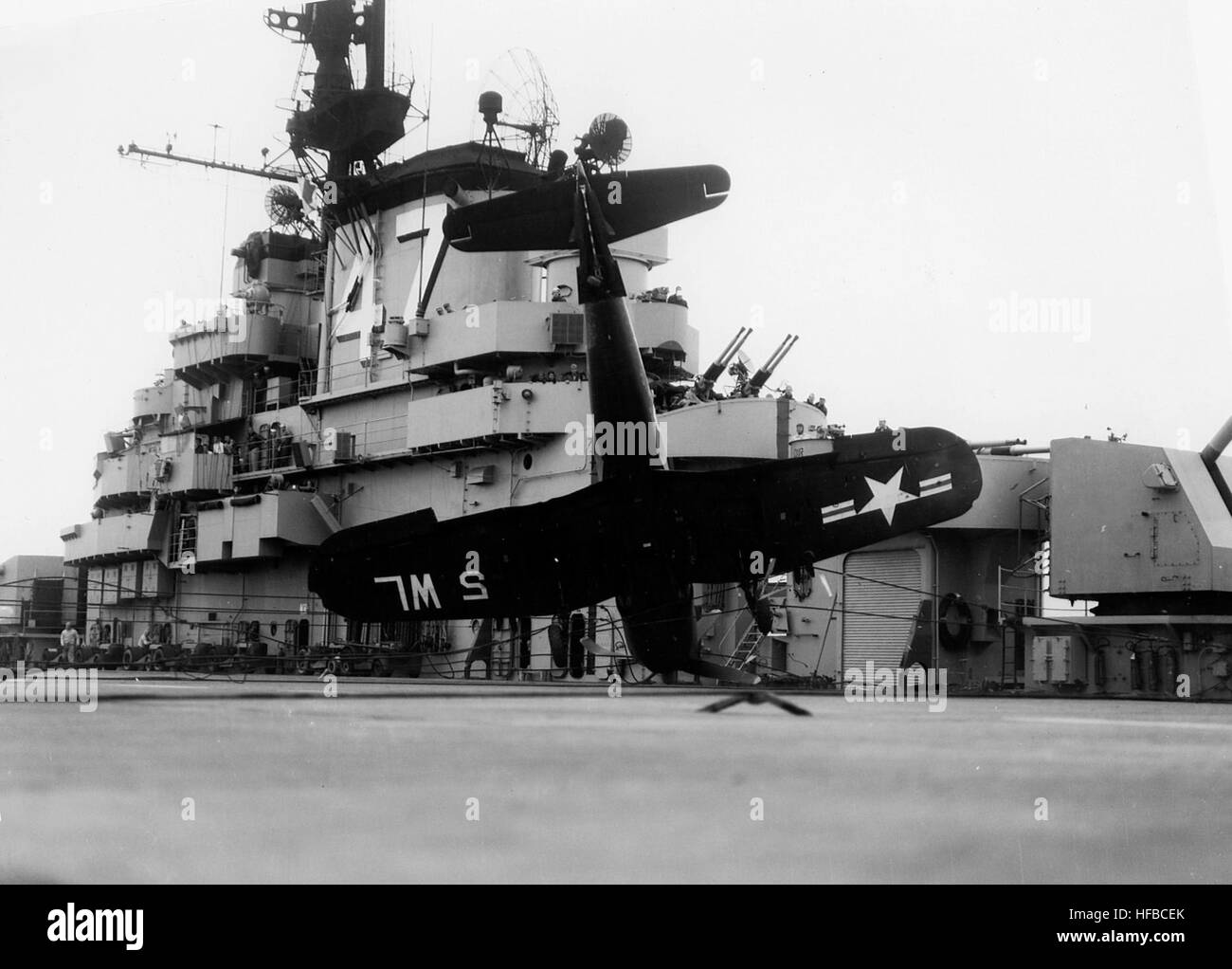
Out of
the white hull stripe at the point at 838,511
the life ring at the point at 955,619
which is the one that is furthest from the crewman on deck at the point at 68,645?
the life ring at the point at 955,619

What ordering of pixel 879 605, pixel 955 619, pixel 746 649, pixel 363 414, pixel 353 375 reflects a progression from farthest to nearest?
pixel 353 375 → pixel 363 414 → pixel 746 649 → pixel 879 605 → pixel 955 619

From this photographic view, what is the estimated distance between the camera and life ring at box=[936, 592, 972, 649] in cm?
1650

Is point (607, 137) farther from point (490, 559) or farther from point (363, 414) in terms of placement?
point (363, 414)

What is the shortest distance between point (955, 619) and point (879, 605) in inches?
64.1

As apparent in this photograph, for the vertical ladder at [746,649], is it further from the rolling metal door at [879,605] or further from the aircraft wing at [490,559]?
the aircraft wing at [490,559]

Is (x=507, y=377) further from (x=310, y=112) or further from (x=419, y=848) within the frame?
(x=419, y=848)

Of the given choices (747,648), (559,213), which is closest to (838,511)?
(559,213)

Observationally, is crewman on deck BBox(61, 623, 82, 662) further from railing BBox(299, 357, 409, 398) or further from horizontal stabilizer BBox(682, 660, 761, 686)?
horizontal stabilizer BBox(682, 660, 761, 686)

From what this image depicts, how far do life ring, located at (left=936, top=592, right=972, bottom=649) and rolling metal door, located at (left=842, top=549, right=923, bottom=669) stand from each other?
0.35m

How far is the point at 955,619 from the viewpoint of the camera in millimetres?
16406

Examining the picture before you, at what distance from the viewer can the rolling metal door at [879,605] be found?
17.0 m

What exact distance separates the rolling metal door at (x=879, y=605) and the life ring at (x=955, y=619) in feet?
1.13

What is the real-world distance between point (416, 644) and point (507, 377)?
500cm
